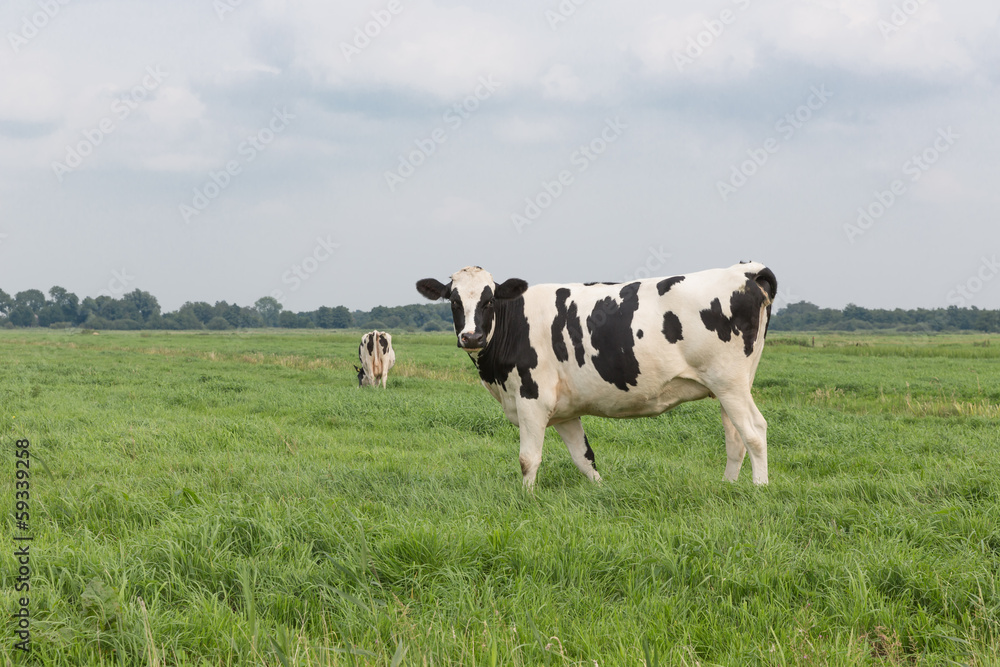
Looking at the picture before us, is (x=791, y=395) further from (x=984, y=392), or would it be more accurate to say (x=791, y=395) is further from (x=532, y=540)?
(x=532, y=540)

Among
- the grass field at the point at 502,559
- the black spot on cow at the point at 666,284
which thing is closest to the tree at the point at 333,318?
the grass field at the point at 502,559

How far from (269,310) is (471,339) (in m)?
163

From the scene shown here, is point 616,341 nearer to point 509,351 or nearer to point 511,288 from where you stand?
point 509,351

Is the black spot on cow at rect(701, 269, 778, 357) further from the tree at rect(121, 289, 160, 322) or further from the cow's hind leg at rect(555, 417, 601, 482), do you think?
the tree at rect(121, 289, 160, 322)

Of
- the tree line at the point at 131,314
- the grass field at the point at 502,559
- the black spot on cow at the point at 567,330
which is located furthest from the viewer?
the tree line at the point at 131,314

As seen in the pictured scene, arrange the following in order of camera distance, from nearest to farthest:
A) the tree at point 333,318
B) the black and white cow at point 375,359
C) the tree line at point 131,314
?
1. the black and white cow at point 375,359
2. the tree at point 333,318
3. the tree line at point 131,314

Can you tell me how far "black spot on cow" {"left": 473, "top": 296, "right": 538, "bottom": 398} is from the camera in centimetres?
635

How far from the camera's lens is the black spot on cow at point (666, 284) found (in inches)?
246

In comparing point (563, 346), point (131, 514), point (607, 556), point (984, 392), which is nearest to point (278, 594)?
point (607, 556)

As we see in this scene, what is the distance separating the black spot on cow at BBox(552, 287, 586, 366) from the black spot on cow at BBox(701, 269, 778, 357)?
3.93 feet

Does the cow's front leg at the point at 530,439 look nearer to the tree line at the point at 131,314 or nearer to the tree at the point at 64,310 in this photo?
the tree line at the point at 131,314

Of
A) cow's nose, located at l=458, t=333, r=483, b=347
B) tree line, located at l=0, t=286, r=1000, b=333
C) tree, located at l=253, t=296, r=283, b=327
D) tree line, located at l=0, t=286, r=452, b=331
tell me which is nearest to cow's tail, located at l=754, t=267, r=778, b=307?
cow's nose, located at l=458, t=333, r=483, b=347

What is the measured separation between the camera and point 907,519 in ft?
14.1

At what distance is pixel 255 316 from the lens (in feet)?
495
